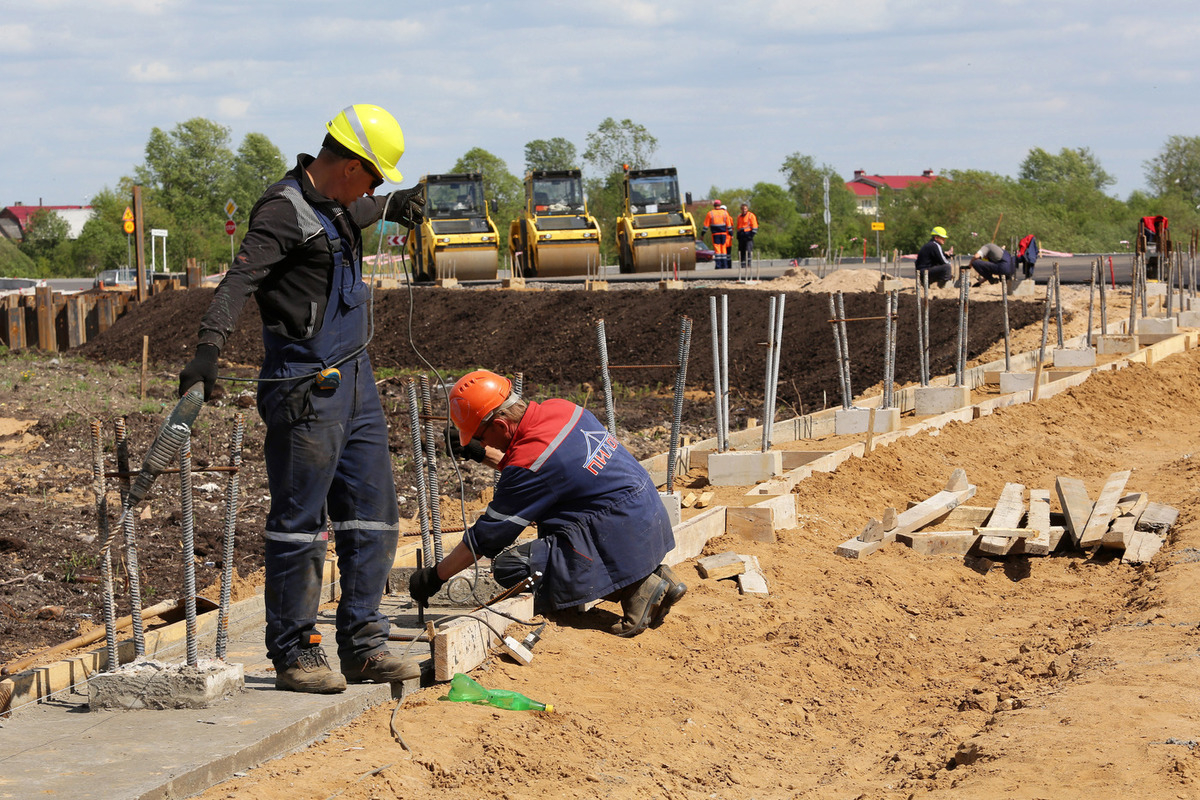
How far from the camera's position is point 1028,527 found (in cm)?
723

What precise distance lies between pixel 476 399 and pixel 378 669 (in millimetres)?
1153

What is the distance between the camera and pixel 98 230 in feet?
241

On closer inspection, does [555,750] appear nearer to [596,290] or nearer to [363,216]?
[363,216]

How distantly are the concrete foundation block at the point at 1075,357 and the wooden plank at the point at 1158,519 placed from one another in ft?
22.9

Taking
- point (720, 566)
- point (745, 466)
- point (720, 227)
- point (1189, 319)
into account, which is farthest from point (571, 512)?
point (720, 227)

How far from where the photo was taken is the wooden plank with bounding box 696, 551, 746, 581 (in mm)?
6059

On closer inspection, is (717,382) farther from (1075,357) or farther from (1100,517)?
(1075,357)

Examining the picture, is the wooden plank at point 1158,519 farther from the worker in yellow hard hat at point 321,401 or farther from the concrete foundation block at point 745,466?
the worker in yellow hard hat at point 321,401

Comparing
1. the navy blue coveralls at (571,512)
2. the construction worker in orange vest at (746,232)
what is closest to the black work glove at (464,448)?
the navy blue coveralls at (571,512)

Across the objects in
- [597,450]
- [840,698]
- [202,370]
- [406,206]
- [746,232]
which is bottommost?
[840,698]

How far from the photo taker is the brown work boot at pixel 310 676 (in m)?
4.14

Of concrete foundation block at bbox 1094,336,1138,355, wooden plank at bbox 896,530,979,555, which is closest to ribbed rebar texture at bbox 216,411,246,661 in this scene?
wooden plank at bbox 896,530,979,555

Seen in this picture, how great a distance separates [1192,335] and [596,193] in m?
50.3

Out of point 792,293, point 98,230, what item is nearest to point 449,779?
point 792,293
